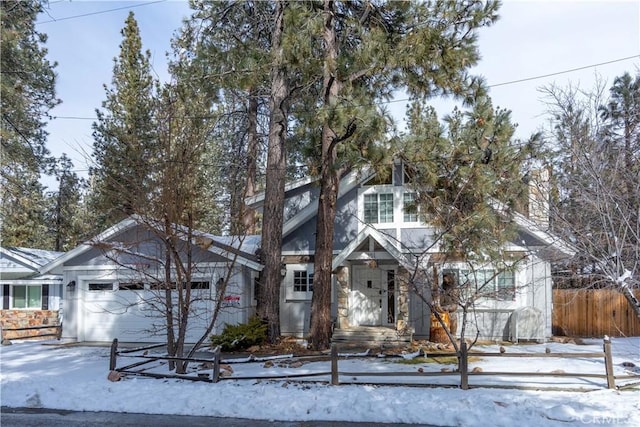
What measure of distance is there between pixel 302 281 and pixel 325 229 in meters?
3.66

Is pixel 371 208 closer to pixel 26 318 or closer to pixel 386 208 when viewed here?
pixel 386 208

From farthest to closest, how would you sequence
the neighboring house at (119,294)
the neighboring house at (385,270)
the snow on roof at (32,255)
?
the snow on roof at (32,255) < the neighboring house at (119,294) < the neighboring house at (385,270)

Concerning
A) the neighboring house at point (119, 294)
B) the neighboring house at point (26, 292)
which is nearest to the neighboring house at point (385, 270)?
the neighboring house at point (119, 294)

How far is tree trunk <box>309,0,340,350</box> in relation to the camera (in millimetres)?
14688

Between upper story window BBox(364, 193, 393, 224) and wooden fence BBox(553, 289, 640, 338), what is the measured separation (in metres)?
6.95

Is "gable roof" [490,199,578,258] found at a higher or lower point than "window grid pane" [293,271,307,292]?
higher

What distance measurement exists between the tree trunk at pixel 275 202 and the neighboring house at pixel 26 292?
39.0 ft

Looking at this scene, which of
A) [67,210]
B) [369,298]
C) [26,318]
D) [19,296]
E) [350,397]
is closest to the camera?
[350,397]

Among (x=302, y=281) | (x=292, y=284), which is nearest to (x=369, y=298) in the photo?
(x=302, y=281)

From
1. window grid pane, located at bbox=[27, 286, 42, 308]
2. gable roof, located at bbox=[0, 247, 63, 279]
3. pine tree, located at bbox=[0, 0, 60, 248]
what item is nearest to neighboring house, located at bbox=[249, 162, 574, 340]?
pine tree, located at bbox=[0, 0, 60, 248]

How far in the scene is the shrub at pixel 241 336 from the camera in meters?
14.8

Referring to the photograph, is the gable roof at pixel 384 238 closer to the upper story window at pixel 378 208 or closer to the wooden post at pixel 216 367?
the upper story window at pixel 378 208

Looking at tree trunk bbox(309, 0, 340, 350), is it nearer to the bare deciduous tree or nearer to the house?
the house

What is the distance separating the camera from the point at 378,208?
17.9 metres
